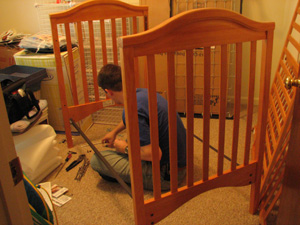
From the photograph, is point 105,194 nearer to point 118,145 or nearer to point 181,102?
point 118,145

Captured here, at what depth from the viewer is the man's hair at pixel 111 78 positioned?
69.1 inches

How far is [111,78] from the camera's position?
1.75 metres

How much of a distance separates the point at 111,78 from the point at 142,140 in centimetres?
43

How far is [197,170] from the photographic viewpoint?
2.12 m

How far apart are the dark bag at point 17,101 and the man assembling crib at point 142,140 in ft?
1.77

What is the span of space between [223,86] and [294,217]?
0.56m

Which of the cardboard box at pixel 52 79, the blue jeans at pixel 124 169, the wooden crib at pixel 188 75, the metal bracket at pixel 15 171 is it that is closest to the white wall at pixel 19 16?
the cardboard box at pixel 52 79

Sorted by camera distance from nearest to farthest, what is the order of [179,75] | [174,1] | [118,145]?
1. [118,145]
2. [174,1]
3. [179,75]

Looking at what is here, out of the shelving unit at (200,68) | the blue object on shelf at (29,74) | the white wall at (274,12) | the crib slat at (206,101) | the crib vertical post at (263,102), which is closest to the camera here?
the crib slat at (206,101)

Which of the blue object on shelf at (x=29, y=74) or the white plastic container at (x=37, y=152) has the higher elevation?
the blue object on shelf at (x=29, y=74)

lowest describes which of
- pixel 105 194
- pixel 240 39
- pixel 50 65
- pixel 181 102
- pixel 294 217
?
pixel 105 194

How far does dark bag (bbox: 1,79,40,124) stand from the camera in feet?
6.29

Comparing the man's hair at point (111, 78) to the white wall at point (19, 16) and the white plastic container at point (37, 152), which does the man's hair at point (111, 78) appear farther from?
the white wall at point (19, 16)

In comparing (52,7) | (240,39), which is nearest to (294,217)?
(240,39)
